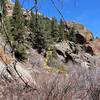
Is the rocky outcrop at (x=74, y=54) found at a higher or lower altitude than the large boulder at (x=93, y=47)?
lower

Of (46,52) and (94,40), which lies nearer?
(46,52)

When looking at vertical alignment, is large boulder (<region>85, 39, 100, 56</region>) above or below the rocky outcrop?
above

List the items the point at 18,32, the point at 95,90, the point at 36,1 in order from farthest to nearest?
1. the point at 18,32
2. the point at 95,90
3. the point at 36,1

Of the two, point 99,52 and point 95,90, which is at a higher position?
point 99,52

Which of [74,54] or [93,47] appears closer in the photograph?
[74,54]

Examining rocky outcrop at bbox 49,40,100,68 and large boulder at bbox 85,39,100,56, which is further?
large boulder at bbox 85,39,100,56

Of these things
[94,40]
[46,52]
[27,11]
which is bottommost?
[27,11]

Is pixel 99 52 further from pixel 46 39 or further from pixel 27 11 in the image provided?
pixel 27 11

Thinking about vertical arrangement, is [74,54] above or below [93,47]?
below

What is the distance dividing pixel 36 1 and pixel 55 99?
3.80 m

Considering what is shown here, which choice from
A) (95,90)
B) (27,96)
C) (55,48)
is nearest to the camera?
(27,96)

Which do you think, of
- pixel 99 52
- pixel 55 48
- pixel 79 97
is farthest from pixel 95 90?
pixel 99 52

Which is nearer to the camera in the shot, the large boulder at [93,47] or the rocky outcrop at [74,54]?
the rocky outcrop at [74,54]

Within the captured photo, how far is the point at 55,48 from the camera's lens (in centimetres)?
7475
